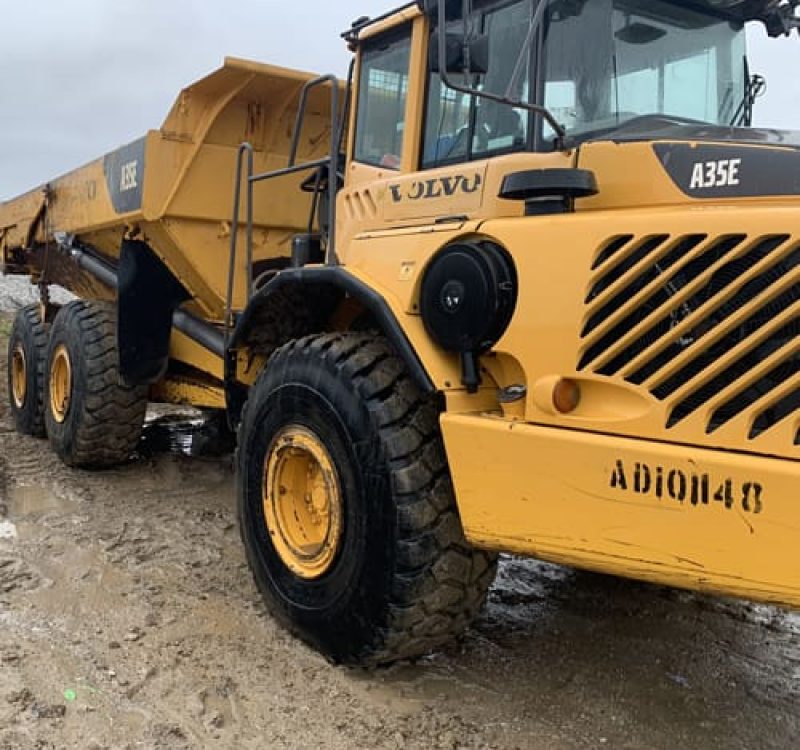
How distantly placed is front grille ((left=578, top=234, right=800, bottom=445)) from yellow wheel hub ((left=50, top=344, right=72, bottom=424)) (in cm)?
466

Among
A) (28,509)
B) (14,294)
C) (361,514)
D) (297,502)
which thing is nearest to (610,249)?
(361,514)

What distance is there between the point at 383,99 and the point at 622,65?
1.06 meters

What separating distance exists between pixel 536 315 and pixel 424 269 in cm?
49

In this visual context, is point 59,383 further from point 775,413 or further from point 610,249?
point 775,413

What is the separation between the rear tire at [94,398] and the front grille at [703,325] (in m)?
4.11

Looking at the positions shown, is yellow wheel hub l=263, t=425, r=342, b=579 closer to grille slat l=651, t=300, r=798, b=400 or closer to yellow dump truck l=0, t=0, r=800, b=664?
yellow dump truck l=0, t=0, r=800, b=664

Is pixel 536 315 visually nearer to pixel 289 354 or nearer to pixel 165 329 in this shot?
pixel 289 354

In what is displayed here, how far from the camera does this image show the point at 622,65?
120 inches

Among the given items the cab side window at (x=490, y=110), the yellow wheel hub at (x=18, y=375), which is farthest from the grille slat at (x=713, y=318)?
the yellow wheel hub at (x=18, y=375)

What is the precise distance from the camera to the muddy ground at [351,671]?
9.39 feet

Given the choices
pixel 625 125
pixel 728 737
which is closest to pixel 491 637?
pixel 728 737

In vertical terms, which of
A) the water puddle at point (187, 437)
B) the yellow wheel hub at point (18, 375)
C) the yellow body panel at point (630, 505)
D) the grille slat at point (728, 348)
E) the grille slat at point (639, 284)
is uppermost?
the grille slat at point (639, 284)

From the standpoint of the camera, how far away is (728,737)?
2.91 m

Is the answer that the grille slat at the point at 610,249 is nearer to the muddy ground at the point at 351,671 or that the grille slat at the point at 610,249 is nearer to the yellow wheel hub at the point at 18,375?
the muddy ground at the point at 351,671
